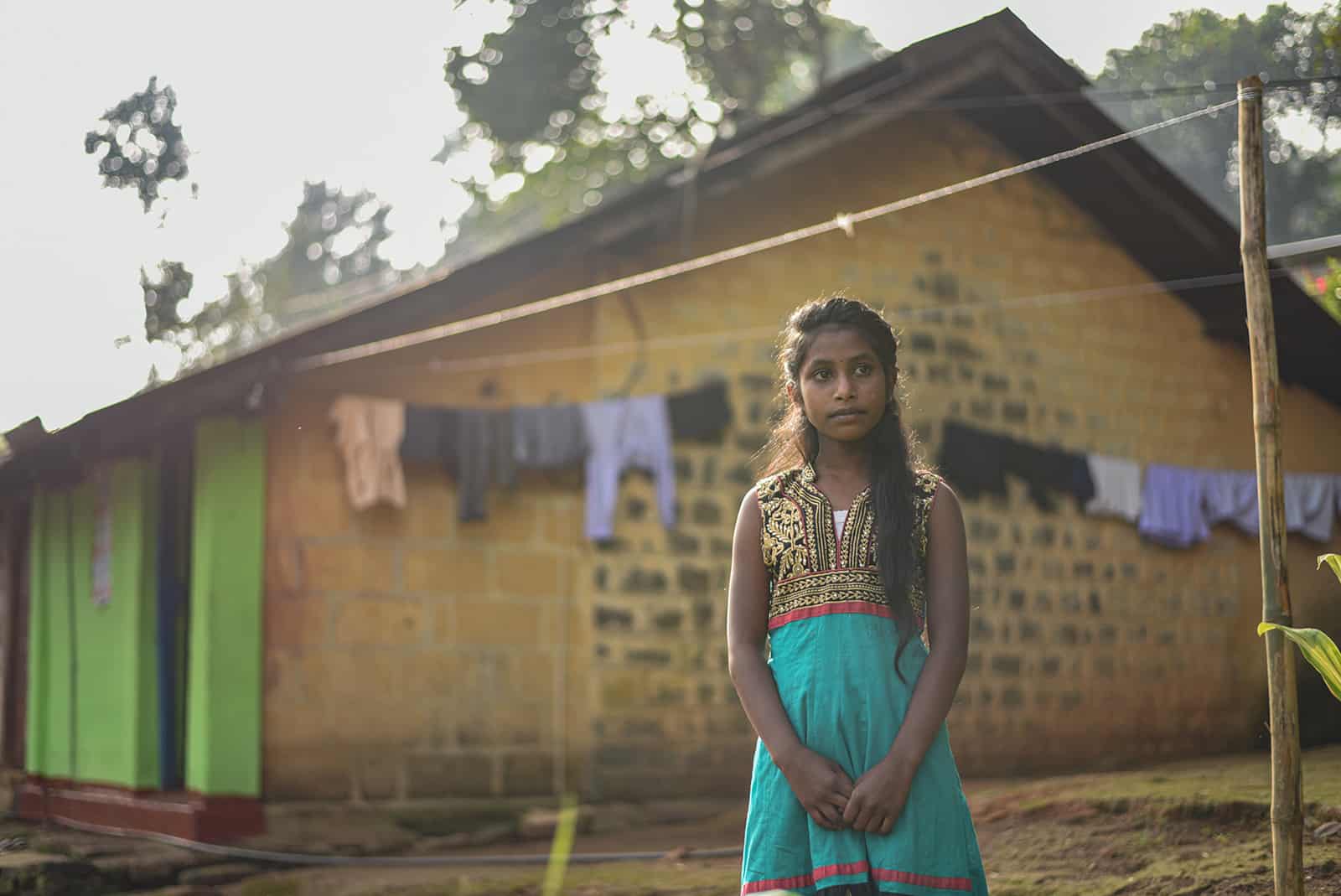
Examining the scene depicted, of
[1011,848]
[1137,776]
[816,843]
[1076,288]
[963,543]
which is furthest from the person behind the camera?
[1076,288]

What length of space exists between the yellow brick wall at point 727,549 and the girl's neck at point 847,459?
5.91 meters

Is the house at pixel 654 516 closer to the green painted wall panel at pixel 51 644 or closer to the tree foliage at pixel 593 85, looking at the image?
the green painted wall panel at pixel 51 644

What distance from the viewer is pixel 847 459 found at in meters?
2.82

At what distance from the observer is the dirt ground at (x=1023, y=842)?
16.5ft

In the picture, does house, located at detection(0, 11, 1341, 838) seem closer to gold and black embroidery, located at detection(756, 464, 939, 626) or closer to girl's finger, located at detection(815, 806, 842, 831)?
gold and black embroidery, located at detection(756, 464, 939, 626)

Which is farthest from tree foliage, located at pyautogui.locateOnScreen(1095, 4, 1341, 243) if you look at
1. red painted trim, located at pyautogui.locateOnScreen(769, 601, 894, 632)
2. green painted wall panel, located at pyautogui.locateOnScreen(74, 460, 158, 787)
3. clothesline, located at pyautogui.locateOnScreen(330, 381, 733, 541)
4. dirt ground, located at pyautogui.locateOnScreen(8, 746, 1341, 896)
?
green painted wall panel, located at pyautogui.locateOnScreen(74, 460, 158, 787)

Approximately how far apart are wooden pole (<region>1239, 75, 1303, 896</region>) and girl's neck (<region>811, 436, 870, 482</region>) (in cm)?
153

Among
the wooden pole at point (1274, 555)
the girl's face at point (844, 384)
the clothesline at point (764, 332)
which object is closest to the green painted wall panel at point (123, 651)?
the clothesline at point (764, 332)

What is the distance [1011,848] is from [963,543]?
350 centimetres

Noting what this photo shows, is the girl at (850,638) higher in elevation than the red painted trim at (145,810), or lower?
higher

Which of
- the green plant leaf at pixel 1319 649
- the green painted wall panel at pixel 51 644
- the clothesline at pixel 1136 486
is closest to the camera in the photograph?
the green plant leaf at pixel 1319 649

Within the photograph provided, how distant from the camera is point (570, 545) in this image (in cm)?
899

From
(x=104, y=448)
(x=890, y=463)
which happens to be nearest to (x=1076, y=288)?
(x=104, y=448)

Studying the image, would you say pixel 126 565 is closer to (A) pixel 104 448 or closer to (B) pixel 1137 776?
(A) pixel 104 448
